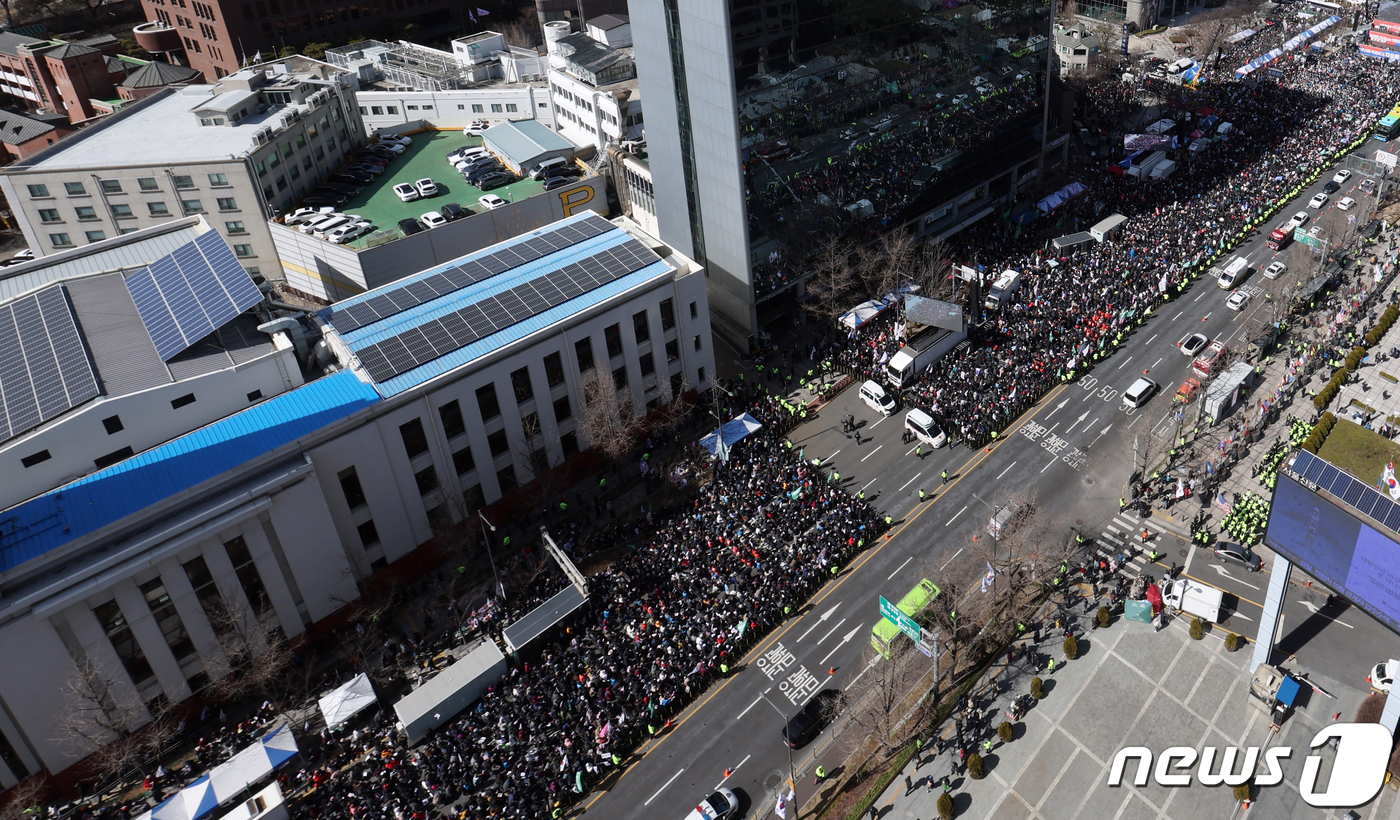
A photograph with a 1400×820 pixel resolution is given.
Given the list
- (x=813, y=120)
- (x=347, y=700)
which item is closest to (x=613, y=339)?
(x=813, y=120)

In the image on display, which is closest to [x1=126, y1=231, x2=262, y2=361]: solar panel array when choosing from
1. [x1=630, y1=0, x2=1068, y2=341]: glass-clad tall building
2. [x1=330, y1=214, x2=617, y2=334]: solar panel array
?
[x1=330, y1=214, x2=617, y2=334]: solar panel array

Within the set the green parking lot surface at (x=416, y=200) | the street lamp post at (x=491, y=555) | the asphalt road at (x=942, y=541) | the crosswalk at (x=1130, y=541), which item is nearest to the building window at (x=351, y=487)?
the street lamp post at (x=491, y=555)

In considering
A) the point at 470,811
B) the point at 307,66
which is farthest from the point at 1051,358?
the point at 307,66

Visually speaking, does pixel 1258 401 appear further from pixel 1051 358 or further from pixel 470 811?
pixel 470 811

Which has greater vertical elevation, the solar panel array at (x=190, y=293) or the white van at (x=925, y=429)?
the solar panel array at (x=190, y=293)

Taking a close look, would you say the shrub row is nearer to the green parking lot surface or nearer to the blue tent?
the blue tent

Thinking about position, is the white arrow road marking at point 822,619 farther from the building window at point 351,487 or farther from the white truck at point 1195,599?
the building window at point 351,487

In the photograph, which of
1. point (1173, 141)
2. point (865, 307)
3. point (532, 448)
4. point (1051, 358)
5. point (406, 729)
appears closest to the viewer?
point (406, 729)
